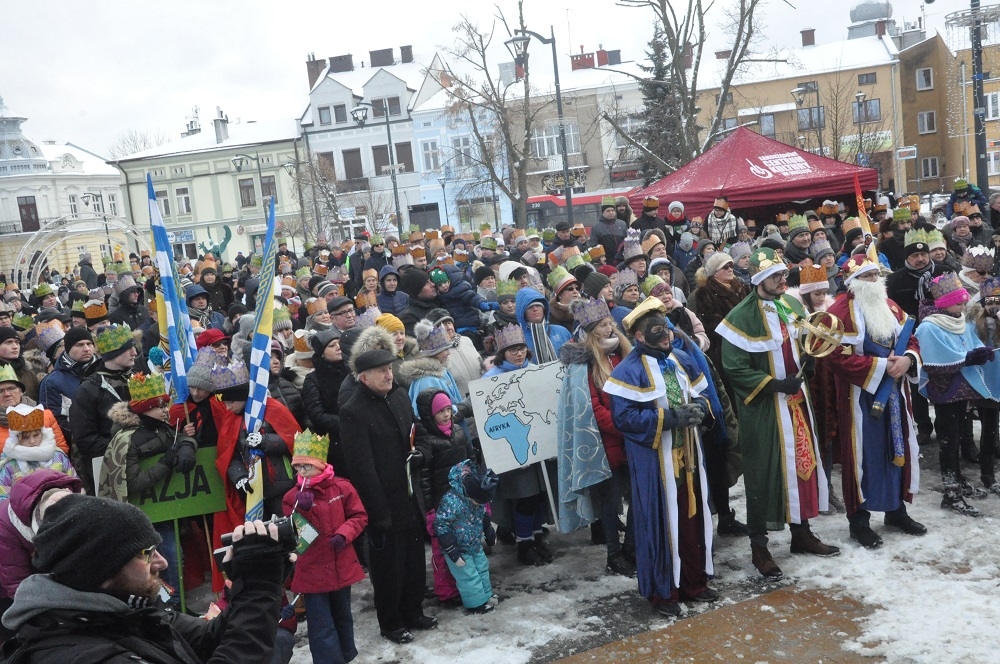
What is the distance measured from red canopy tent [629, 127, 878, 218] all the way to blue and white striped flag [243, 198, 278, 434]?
38.5 ft

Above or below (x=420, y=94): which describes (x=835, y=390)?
below

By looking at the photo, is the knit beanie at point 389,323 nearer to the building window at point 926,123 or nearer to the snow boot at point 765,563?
the snow boot at point 765,563

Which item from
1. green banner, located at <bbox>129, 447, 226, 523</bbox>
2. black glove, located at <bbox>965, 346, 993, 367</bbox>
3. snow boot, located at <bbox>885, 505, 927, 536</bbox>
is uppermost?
black glove, located at <bbox>965, 346, 993, 367</bbox>

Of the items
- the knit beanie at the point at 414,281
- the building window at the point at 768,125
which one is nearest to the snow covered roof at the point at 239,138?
the building window at the point at 768,125

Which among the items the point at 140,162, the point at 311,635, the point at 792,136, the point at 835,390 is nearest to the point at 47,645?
the point at 311,635

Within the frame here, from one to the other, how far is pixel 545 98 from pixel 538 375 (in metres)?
41.7

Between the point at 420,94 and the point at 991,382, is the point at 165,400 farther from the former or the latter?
the point at 420,94

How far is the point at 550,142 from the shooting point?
51.1m

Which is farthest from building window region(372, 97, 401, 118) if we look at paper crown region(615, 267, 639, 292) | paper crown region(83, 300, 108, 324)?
paper crown region(615, 267, 639, 292)

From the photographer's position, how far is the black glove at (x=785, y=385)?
19.3 ft

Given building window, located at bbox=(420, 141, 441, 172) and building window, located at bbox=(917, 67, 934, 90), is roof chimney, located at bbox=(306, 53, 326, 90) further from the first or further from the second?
building window, located at bbox=(917, 67, 934, 90)

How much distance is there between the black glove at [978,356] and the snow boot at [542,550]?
353 cm

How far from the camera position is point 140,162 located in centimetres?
5712

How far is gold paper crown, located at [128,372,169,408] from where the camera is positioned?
18.9 ft
